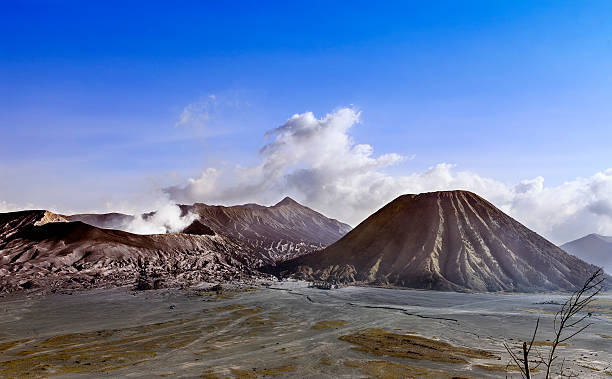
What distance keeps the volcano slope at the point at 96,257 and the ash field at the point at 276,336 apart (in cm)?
2368

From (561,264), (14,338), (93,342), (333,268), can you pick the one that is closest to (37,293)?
(14,338)

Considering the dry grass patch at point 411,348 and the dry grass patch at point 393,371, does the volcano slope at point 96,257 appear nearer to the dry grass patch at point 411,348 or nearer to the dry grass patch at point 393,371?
the dry grass patch at point 411,348

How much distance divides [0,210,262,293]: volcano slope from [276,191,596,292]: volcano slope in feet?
106

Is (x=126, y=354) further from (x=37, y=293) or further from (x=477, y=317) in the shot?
(x=37, y=293)

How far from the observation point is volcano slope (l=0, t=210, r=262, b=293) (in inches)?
4326

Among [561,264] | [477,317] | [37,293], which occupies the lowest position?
[37,293]

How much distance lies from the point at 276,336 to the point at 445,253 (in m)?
99.8

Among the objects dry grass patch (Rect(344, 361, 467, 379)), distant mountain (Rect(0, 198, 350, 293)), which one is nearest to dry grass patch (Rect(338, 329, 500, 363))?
dry grass patch (Rect(344, 361, 467, 379))

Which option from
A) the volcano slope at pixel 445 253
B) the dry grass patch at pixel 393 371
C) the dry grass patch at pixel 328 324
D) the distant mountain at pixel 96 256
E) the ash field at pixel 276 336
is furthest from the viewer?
the volcano slope at pixel 445 253

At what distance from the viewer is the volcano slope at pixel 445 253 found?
120312 mm

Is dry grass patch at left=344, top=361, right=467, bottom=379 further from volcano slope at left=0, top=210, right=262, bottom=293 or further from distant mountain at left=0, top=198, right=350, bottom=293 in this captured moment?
distant mountain at left=0, top=198, right=350, bottom=293

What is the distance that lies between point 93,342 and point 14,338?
Answer: 12004mm

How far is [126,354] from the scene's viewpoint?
134 ft

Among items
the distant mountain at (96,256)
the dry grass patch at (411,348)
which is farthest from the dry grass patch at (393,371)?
the distant mountain at (96,256)
